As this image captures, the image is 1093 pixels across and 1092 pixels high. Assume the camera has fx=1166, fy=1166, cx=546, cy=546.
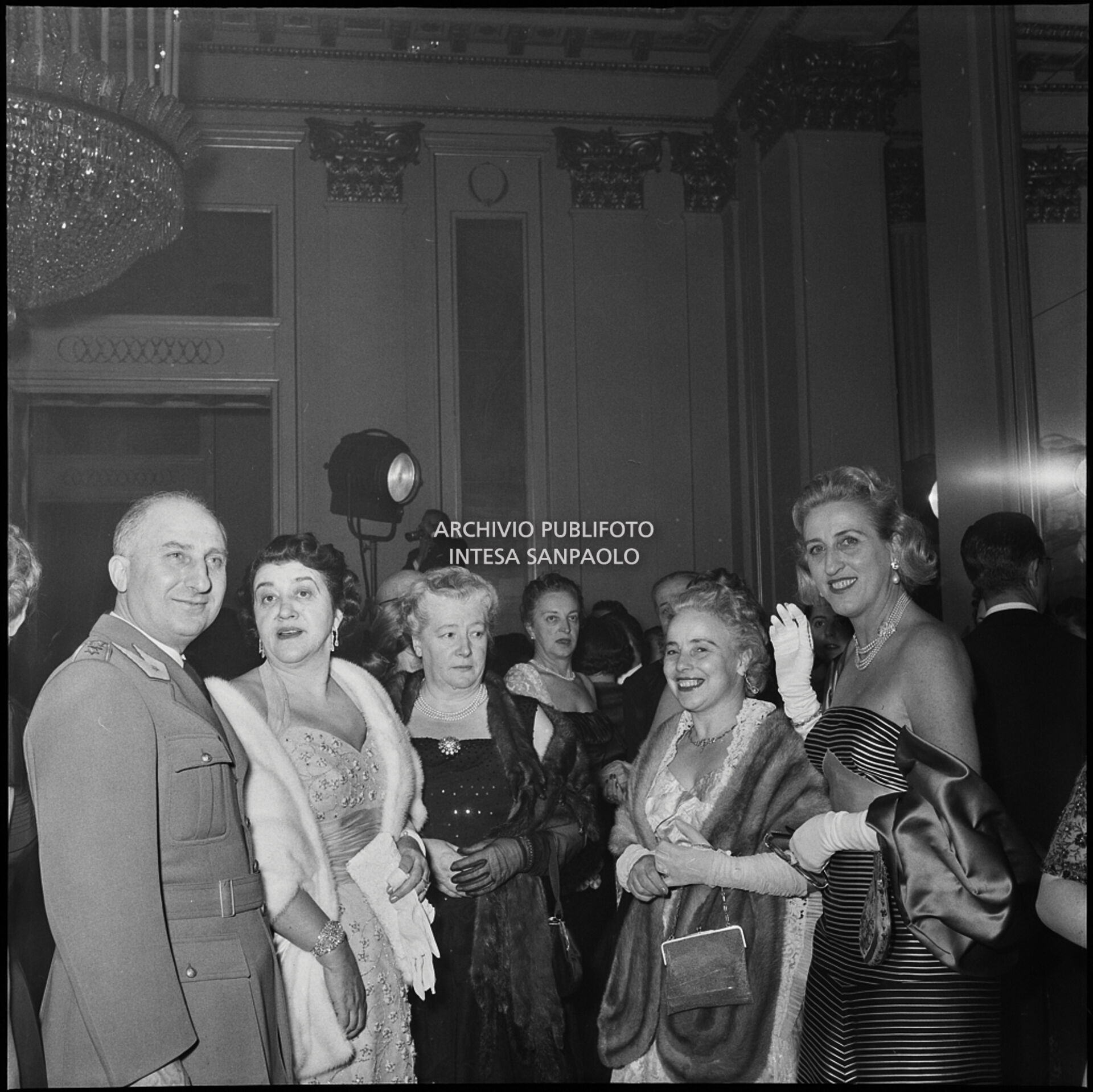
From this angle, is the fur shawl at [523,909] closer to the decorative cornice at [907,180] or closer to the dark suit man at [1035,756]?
the dark suit man at [1035,756]

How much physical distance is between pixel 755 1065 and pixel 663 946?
0.33 meters

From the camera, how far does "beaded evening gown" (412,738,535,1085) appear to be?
8.86 feet

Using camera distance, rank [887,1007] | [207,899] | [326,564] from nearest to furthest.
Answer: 1. [207,899]
2. [887,1007]
3. [326,564]

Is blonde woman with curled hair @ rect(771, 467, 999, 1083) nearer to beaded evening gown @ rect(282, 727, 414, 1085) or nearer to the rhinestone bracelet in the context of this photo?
beaded evening gown @ rect(282, 727, 414, 1085)

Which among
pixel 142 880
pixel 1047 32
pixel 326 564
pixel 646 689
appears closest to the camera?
pixel 142 880

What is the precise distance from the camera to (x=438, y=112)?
9.56ft

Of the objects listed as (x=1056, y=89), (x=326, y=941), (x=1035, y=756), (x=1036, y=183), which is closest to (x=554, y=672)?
(x=326, y=941)

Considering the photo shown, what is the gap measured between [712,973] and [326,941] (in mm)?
869

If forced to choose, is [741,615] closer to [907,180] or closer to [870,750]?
[870,750]

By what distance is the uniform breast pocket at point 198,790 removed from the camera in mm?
2250

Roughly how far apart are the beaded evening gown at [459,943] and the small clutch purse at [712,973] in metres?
0.41

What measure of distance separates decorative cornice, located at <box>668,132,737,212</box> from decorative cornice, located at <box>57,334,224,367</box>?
1.26 m

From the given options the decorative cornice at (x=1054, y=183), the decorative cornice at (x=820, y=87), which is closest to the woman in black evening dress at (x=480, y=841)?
the decorative cornice at (x=820, y=87)

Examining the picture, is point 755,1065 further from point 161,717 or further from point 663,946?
point 161,717
